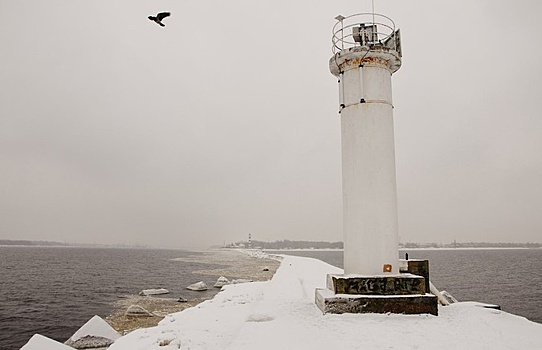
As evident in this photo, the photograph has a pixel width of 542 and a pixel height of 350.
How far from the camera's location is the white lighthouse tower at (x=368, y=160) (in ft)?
31.3

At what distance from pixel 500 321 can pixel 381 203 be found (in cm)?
337

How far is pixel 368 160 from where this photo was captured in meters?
9.70

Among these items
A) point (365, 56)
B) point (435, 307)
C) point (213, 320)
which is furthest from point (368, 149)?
point (213, 320)

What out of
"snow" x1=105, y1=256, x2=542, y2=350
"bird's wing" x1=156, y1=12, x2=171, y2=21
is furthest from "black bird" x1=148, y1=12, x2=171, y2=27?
"snow" x1=105, y1=256, x2=542, y2=350

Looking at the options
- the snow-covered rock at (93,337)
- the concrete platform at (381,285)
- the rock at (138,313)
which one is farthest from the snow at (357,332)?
the rock at (138,313)

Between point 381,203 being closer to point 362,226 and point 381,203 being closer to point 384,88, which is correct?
point 362,226

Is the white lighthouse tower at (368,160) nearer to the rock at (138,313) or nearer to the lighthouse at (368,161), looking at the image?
the lighthouse at (368,161)

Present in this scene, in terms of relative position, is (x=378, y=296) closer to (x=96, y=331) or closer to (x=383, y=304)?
(x=383, y=304)

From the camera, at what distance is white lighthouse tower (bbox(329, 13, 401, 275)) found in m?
9.53

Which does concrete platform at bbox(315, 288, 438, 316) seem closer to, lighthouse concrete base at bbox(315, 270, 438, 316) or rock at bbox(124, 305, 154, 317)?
lighthouse concrete base at bbox(315, 270, 438, 316)

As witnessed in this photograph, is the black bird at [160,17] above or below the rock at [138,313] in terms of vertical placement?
above

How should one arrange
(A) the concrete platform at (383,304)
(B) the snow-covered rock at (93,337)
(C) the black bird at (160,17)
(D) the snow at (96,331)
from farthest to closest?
(D) the snow at (96,331), (B) the snow-covered rock at (93,337), (C) the black bird at (160,17), (A) the concrete platform at (383,304)

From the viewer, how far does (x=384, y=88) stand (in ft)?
32.6

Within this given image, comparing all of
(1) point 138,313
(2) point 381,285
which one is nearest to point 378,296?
(2) point 381,285
